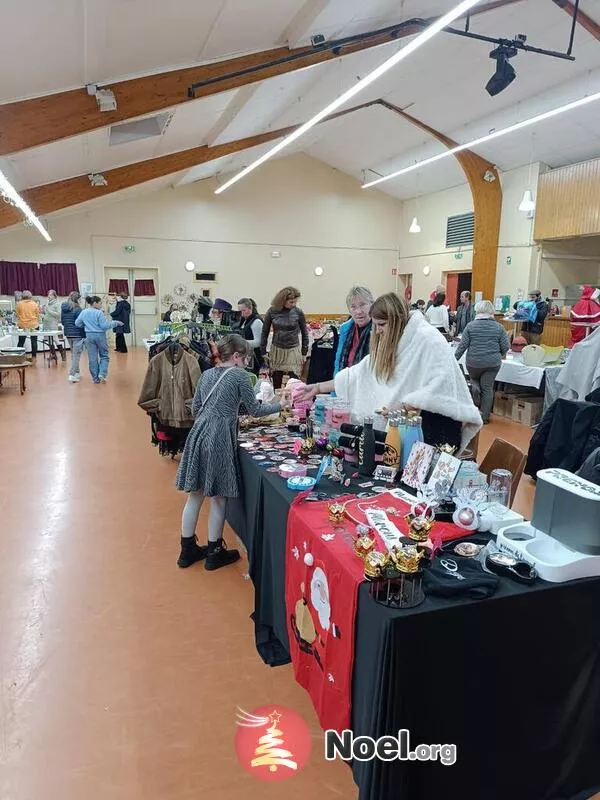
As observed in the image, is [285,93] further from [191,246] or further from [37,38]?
[191,246]

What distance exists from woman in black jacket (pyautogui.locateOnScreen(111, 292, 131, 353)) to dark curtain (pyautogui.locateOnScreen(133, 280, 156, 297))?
0.67 metres

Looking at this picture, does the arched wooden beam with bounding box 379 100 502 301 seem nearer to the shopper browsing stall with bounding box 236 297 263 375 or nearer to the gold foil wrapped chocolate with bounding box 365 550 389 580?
the shopper browsing stall with bounding box 236 297 263 375

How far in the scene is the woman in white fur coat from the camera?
2340 mm

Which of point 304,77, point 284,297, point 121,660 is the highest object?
point 304,77

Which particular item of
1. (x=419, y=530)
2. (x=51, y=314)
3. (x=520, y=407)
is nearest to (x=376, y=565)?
(x=419, y=530)

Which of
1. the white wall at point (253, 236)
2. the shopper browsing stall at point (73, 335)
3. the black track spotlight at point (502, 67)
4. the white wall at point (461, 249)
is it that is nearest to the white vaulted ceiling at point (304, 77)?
the white wall at point (461, 249)

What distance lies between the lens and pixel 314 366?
5.64 metres

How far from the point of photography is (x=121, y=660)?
2.15 meters

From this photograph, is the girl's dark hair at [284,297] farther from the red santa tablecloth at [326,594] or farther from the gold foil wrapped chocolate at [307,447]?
the red santa tablecloth at [326,594]

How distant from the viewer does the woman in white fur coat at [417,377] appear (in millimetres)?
2340

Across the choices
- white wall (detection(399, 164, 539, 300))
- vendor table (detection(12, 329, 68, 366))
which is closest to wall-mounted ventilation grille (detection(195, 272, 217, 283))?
vendor table (detection(12, 329, 68, 366))

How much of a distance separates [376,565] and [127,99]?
5627mm

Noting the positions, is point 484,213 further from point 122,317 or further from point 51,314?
point 51,314

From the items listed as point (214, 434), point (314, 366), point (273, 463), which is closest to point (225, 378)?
point (214, 434)
